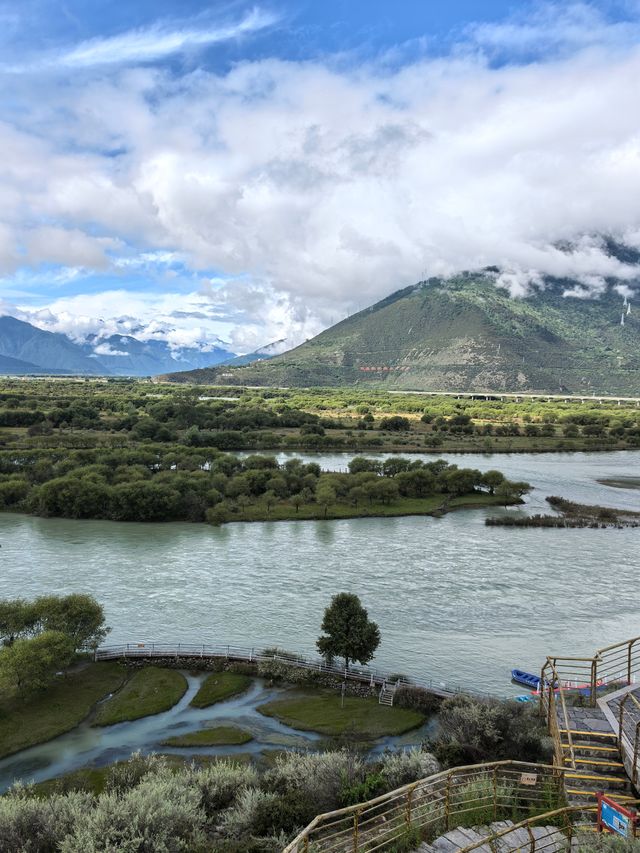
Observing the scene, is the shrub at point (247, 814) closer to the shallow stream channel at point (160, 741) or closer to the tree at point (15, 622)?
the shallow stream channel at point (160, 741)

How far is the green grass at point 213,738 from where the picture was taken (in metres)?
23.4

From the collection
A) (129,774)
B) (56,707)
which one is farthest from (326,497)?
(129,774)

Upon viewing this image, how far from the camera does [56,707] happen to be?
26.2 m

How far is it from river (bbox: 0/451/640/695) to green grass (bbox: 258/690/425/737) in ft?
12.6

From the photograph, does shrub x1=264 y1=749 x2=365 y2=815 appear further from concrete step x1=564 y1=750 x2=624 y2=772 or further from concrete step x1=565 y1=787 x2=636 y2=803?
concrete step x1=564 y1=750 x2=624 y2=772

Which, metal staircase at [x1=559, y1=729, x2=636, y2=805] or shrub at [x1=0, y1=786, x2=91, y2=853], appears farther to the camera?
shrub at [x1=0, y1=786, x2=91, y2=853]

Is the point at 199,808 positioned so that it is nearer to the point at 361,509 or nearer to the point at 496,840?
the point at 496,840

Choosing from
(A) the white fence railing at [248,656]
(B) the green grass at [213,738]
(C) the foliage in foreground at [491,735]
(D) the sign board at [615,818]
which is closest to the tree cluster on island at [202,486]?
(A) the white fence railing at [248,656]

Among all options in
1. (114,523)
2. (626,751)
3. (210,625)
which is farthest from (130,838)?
(114,523)

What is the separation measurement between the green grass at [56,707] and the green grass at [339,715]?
7245mm

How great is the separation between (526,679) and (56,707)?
19.7m

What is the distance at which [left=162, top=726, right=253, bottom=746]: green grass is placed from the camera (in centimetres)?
2336

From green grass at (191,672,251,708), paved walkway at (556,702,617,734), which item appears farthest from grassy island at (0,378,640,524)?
paved walkway at (556,702,617,734)

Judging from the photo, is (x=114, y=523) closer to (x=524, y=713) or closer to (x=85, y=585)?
(x=85, y=585)
